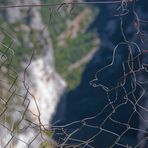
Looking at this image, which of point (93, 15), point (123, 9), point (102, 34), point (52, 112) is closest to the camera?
point (123, 9)

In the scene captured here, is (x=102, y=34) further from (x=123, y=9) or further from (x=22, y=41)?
(x=123, y=9)

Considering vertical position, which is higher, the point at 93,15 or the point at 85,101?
the point at 93,15

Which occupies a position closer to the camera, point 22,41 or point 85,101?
point 22,41

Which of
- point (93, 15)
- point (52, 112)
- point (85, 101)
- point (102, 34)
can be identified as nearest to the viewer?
point (52, 112)

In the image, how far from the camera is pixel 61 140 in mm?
3070

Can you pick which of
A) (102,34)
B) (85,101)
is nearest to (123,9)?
(85,101)

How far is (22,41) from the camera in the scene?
37.2 metres

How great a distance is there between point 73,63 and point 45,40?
7.97 m

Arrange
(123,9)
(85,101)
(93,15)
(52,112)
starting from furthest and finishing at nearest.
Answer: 1. (93,15)
2. (85,101)
3. (52,112)
4. (123,9)

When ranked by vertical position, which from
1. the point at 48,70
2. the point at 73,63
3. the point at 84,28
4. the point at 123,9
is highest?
the point at 84,28

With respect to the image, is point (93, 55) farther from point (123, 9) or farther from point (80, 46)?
point (123, 9)

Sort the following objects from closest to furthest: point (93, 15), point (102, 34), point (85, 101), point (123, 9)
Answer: point (123, 9) → point (85, 101) → point (102, 34) → point (93, 15)

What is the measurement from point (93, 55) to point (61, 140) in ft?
136

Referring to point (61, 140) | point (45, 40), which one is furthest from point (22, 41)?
point (61, 140)
